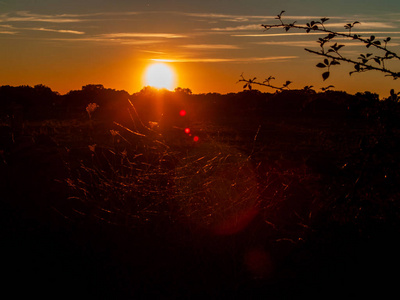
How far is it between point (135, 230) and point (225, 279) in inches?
47.7

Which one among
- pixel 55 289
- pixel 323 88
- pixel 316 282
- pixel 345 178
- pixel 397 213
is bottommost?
pixel 55 289

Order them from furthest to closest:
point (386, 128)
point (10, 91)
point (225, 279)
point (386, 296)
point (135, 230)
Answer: point (10, 91) → point (135, 230) → point (225, 279) → point (386, 296) → point (386, 128)

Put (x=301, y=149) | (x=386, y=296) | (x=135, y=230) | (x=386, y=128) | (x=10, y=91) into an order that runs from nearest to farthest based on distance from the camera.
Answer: (x=386, y=128) → (x=386, y=296) → (x=135, y=230) → (x=301, y=149) → (x=10, y=91)

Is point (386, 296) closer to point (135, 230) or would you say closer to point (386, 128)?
point (386, 128)

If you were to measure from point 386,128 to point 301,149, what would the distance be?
23.7 ft

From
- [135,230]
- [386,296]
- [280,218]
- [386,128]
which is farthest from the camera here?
[280,218]

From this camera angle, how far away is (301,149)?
1002cm

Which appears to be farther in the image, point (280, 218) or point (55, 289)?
point (280, 218)

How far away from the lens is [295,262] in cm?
375

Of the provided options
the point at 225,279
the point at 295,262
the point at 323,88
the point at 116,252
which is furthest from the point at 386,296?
the point at 116,252

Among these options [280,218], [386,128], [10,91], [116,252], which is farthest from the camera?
[10,91]

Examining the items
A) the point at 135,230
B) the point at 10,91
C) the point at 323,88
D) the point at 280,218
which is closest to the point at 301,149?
the point at 280,218

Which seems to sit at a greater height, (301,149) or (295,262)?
(301,149)

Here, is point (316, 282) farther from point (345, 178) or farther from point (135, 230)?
point (135, 230)
